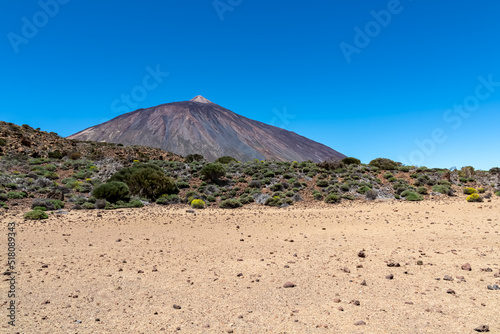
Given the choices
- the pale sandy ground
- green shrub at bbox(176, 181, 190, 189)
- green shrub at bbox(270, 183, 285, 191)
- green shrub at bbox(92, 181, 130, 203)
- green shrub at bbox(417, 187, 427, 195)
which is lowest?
the pale sandy ground

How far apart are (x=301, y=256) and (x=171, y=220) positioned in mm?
7245

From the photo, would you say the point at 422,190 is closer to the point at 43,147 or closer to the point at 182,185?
the point at 182,185

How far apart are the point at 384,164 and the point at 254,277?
25254 mm

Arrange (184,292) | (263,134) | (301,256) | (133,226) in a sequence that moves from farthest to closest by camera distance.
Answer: (263,134) < (133,226) < (301,256) < (184,292)

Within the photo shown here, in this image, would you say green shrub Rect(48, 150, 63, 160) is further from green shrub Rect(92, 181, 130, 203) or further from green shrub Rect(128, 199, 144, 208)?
green shrub Rect(128, 199, 144, 208)

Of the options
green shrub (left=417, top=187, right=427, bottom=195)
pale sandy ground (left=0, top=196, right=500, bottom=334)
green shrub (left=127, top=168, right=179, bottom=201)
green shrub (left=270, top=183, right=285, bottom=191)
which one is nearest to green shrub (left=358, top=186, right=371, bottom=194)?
green shrub (left=417, top=187, right=427, bottom=195)

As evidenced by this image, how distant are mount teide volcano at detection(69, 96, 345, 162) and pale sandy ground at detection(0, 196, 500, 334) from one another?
319ft

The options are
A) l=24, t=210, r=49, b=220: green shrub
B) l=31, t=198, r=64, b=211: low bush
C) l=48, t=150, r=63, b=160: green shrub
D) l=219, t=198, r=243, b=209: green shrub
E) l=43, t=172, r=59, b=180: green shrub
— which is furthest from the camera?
l=48, t=150, r=63, b=160: green shrub

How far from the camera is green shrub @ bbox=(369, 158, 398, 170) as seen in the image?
27.2 meters

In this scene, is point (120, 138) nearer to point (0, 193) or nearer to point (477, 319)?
point (0, 193)

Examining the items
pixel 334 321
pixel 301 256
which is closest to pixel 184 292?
pixel 334 321

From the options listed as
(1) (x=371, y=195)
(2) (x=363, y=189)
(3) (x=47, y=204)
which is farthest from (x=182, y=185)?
(1) (x=371, y=195)

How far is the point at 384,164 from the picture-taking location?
2792 centimetres

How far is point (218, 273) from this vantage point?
6391 mm
